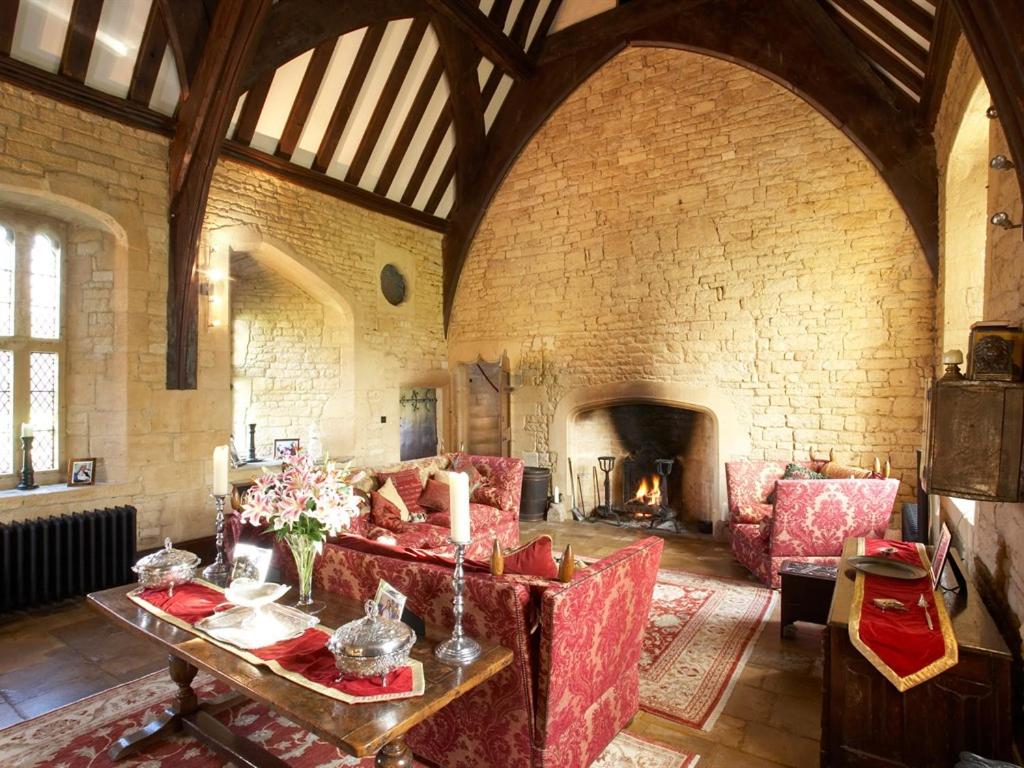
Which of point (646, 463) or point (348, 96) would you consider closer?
point (348, 96)

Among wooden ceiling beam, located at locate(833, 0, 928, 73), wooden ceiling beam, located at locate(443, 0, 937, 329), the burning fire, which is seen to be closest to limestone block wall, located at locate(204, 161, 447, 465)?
wooden ceiling beam, located at locate(443, 0, 937, 329)

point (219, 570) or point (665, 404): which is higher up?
point (665, 404)

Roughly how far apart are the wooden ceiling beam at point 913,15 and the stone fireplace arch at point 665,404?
11.9 feet

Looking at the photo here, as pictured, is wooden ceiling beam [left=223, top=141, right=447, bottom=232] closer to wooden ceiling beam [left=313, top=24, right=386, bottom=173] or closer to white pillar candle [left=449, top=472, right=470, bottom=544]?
wooden ceiling beam [left=313, top=24, right=386, bottom=173]

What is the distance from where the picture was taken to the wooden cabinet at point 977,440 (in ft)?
7.77

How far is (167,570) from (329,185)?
17.7 ft

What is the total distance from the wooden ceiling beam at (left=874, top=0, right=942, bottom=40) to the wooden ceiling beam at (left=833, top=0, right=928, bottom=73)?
370 millimetres

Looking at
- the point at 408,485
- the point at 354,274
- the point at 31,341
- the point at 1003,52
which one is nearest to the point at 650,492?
the point at 408,485

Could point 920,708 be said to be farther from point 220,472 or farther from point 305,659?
point 220,472

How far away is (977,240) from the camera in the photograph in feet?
15.6

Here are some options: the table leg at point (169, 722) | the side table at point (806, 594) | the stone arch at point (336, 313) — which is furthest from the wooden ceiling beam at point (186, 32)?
the side table at point (806, 594)

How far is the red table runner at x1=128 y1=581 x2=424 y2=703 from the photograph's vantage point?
1.79m

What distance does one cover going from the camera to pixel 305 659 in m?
2.01

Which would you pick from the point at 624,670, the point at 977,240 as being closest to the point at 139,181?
the point at 624,670
